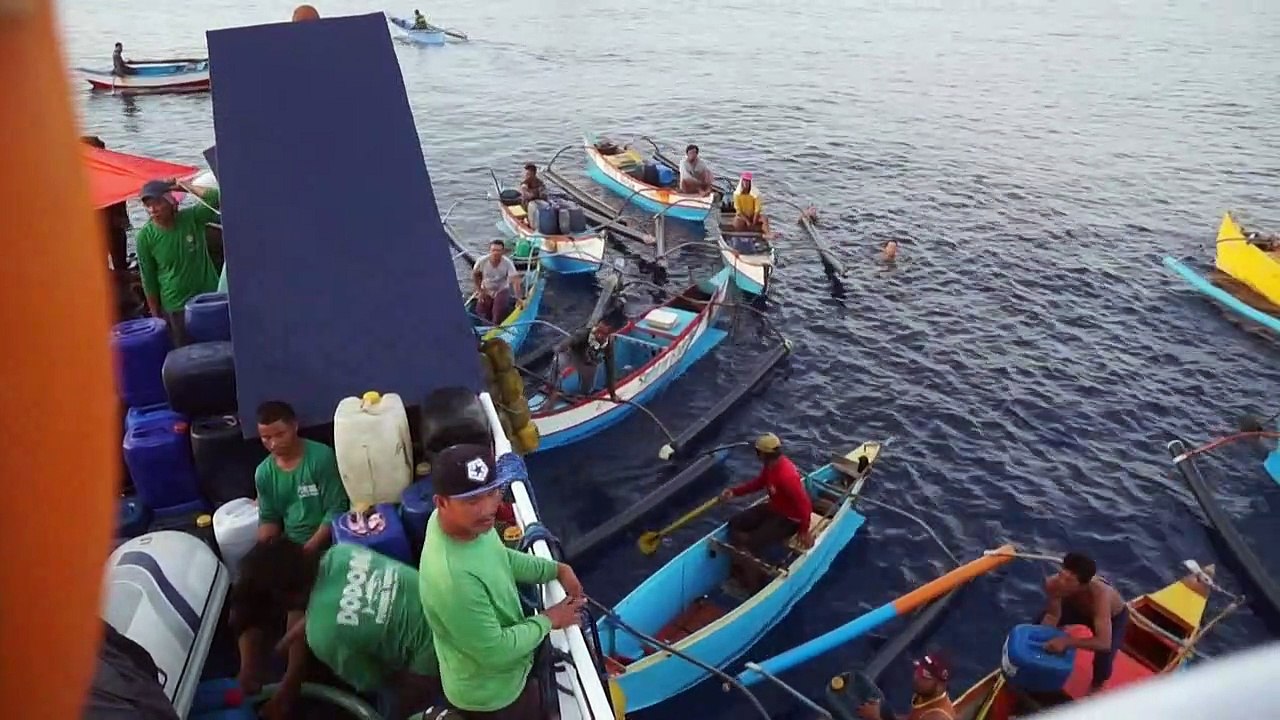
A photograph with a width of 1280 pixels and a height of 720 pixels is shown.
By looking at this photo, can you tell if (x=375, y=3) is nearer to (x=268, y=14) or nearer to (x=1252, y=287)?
(x=268, y=14)

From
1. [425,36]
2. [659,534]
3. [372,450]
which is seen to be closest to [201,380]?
[372,450]

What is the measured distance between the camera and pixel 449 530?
4348 millimetres

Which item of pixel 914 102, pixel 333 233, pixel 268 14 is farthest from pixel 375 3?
pixel 333 233

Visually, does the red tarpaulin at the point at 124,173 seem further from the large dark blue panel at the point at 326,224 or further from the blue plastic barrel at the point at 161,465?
the blue plastic barrel at the point at 161,465

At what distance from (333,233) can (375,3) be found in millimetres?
82806

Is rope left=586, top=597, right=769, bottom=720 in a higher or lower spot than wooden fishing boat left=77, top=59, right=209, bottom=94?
lower

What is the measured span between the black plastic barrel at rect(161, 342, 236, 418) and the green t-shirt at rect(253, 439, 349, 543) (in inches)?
35.1

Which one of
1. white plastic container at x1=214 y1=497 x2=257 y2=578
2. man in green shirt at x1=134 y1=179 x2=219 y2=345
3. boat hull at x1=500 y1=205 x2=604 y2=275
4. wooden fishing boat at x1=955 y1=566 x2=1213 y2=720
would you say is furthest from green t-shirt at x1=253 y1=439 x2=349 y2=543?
boat hull at x1=500 y1=205 x2=604 y2=275

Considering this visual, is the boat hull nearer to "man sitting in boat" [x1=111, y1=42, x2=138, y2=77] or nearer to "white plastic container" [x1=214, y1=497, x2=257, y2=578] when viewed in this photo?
"white plastic container" [x1=214, y1=497, x2=257, y2=578]

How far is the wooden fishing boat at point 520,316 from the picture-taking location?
17.0 metres

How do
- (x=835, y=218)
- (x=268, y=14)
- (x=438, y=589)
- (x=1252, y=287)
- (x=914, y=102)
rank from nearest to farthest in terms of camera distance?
(x=438, y=589) < (x=1252, y=287) < (x=835, y=218) < (x=914, y=102) < (x=268, y=14)

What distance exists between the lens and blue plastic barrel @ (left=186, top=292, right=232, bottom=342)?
25.0ft

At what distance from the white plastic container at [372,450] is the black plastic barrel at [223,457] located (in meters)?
1.05

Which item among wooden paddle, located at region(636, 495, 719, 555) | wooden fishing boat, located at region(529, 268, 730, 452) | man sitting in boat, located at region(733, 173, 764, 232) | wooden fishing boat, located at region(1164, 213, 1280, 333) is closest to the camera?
wooden paddle, located at region(636, 495, 719, 555)
